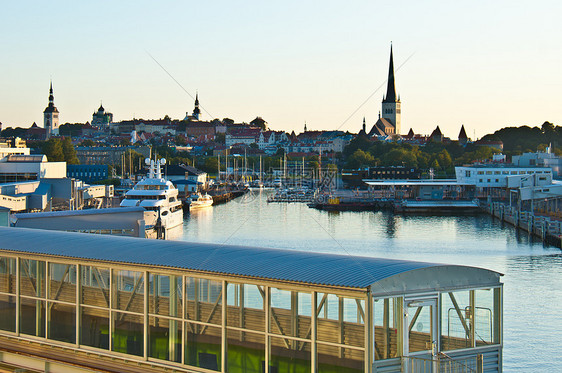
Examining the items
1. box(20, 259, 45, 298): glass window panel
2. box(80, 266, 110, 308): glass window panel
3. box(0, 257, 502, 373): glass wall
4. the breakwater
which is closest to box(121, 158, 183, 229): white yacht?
the breakwater

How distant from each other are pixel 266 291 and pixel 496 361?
2929 mm

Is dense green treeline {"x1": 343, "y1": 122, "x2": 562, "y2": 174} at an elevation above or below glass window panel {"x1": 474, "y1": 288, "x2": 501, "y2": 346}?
above

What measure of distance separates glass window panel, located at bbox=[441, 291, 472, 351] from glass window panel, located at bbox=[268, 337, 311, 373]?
1628mm

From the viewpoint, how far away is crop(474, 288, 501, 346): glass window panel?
369 inches

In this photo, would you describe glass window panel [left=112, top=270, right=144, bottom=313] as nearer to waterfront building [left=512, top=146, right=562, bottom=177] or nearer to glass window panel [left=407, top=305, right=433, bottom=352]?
glass window panel [left=407, top=305, right=433, bottom=352]

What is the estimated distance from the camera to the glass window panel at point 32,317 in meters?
11.2

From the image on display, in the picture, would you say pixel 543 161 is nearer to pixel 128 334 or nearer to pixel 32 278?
pixel 32 278

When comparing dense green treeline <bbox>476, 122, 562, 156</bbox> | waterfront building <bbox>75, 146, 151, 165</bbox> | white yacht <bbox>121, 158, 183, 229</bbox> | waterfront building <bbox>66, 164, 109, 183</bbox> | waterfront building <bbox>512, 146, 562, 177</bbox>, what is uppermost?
dense green treeline <bbox>476, 122, 562, 156</bbox>

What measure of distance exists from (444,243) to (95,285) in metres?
38.6

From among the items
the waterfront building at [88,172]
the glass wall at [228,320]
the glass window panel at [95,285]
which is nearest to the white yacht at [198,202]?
the waterfront building at [88,172]

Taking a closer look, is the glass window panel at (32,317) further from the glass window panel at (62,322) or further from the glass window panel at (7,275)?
the glass window panel at (7,275)

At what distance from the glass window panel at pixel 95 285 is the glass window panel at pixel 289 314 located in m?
2.50

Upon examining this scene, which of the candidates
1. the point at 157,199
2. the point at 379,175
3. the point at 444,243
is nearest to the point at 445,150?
the point at 379,175

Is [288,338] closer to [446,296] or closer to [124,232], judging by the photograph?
[446,296]
